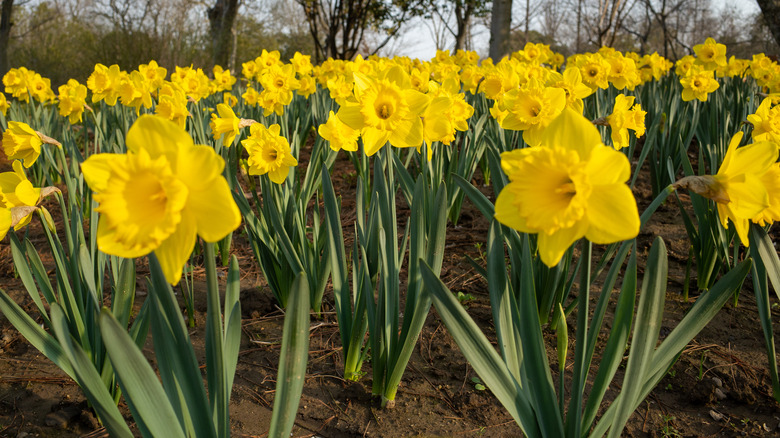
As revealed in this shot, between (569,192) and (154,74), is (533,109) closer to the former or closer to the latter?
(569,192)

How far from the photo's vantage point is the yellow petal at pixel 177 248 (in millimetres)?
828

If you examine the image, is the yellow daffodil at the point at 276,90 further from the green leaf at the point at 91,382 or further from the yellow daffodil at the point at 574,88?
the green leaf at the point at 91,382

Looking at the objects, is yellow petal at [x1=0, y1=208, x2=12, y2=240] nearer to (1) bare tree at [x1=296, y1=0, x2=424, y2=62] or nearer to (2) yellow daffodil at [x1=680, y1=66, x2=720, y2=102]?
(2) yellow daffodil at [x1=680, y1=66, x2=720, y2=102]

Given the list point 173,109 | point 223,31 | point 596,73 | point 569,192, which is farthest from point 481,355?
point 223,31

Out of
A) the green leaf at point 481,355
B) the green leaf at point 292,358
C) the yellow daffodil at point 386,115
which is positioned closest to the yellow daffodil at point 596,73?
the yellow daffodil at point 386,115

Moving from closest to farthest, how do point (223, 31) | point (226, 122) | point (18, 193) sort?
point (18, 193)
point (226, 122)
point (223, 31)

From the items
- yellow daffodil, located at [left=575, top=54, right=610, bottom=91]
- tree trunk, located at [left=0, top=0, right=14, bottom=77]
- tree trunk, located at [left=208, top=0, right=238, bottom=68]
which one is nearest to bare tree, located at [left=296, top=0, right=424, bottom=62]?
tree trunk, located at [left=208, top=0, right=238, bottom=68]

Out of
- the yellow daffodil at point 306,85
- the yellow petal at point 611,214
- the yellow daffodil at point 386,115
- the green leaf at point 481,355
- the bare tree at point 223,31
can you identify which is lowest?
the green leaf at point 481,355

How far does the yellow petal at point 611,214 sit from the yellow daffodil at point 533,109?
0.87m

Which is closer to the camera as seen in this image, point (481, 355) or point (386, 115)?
point (481, 355)

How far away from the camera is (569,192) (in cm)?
89

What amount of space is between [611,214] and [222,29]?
1368 centimetres

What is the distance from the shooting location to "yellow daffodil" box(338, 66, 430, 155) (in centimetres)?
165

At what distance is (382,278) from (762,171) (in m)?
0.94
